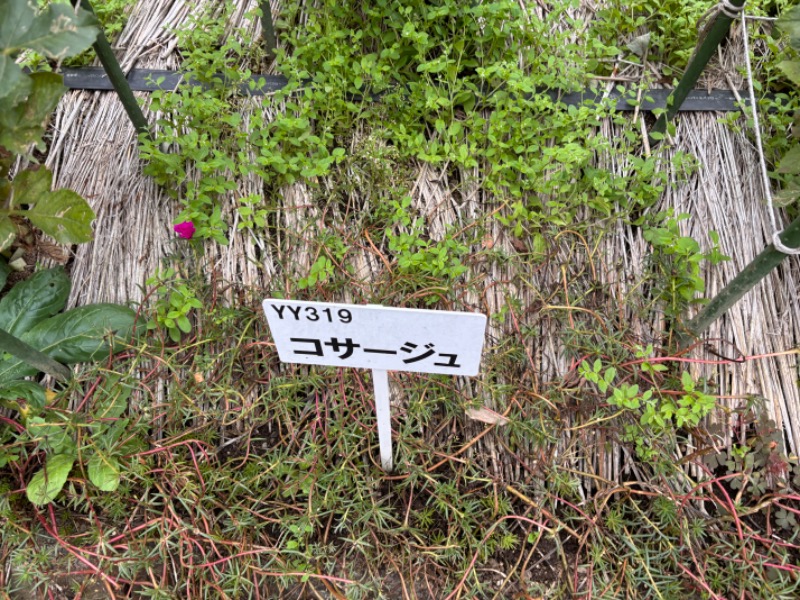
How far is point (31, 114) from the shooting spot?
4.56ft

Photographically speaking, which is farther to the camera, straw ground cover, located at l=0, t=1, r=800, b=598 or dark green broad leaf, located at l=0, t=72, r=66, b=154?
straw ground cover, located at l=0, t=1, r=800, b=598

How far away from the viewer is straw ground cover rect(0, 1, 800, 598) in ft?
5.80

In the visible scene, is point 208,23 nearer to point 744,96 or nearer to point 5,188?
point 5,188

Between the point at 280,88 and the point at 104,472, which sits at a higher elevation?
the point at 280,88

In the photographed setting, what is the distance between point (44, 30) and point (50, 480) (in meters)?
1.21

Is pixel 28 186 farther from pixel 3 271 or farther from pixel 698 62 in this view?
pixel 698 62

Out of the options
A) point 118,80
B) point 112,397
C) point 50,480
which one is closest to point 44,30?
point 118,80

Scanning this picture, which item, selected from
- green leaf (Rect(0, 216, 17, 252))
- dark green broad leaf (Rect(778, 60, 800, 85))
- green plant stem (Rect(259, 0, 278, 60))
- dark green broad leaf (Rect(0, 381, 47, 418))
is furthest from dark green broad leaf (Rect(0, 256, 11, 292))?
dark green broad leaf (Rect(778, 60, 800, 85))

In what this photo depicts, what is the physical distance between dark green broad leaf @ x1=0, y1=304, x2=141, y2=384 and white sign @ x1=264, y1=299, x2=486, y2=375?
777 millimetres

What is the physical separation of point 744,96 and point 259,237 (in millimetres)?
1885

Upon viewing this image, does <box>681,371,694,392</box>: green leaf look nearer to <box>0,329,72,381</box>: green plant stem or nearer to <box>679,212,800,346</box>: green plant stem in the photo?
<box>679,212,800,346</box>: green plant stem

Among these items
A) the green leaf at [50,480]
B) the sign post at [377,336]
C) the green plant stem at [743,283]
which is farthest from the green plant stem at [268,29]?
the green plant stem at [743,283]

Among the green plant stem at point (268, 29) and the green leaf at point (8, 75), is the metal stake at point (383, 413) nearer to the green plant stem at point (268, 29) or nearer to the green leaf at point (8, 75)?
the green leaf at point (8, 75)

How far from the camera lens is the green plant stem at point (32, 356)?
5.45ft
